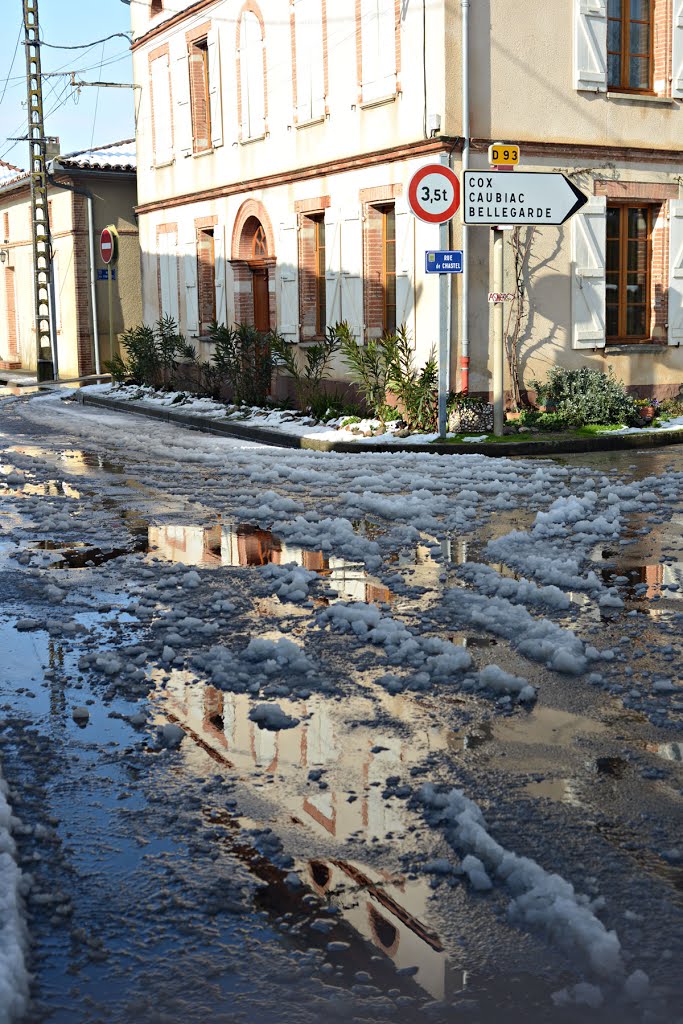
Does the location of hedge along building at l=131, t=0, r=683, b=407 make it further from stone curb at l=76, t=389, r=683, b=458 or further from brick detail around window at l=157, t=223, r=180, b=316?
brick detail around window at l=157, t=223, r=180, b=316

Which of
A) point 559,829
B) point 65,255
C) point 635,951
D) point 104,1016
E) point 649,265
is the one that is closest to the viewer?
point 104,1016

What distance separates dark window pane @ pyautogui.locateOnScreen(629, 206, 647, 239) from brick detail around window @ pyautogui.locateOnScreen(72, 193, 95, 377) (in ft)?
50.1

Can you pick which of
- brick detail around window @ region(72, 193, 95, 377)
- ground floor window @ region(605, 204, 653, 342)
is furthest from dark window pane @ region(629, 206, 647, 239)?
brick detail around window @ region(72, 193, 95, 377)

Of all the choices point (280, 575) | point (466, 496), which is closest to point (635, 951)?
point (280, 575)

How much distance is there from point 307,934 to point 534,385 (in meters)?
13.5

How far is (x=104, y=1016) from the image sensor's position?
8.64 feet

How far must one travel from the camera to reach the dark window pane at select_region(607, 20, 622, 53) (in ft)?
54.7

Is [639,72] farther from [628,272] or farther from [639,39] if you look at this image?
[628,272]

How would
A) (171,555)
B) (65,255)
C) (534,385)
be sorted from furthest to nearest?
1. (65,255)
2. (534,385)
3. (171,555)

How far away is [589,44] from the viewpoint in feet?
52.7

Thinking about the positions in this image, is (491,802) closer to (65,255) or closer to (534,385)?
(534,385)

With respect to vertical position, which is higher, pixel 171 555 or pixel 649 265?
pixel 649 265

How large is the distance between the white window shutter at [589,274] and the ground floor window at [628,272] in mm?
423

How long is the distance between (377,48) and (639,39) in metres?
3.62
